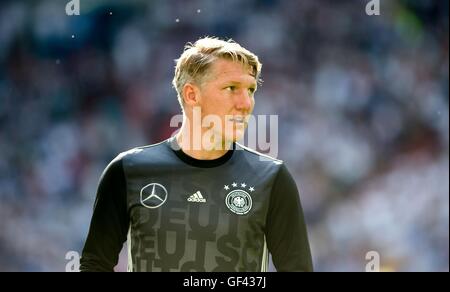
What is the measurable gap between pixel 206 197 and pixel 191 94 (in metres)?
0.38

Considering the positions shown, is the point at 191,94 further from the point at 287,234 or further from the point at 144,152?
the point at 287,234

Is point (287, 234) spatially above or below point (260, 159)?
below

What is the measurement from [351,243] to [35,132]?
123 inches

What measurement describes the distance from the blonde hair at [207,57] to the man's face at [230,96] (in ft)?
0.06

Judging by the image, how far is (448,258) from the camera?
681 cm

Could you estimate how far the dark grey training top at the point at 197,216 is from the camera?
2.25m

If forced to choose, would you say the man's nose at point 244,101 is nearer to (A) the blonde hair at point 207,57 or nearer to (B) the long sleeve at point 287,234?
(A) the blonde hair at point 207,57

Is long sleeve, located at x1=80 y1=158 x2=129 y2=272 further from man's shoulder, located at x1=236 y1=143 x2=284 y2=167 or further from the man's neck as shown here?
man's shoulder, located at x1=236 y1=143 x2=284 y2=167

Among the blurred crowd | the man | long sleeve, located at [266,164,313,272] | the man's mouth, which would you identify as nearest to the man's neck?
the man

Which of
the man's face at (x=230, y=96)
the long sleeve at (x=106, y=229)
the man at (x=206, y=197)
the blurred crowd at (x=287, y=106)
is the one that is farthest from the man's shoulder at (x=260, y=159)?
the blurred crowd at (x=287, y=106)

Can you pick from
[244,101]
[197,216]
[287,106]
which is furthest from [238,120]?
[287,106]

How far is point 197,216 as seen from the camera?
2.28 metres
